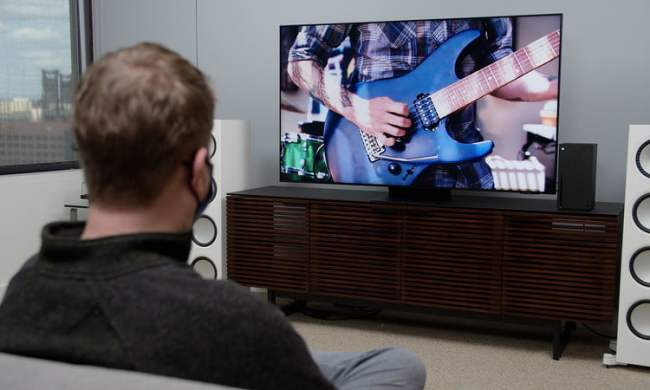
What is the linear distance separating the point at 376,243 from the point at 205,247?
104cm

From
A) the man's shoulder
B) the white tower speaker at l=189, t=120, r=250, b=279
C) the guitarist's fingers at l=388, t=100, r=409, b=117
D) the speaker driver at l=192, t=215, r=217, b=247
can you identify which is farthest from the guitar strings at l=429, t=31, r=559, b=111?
the man's shoulder

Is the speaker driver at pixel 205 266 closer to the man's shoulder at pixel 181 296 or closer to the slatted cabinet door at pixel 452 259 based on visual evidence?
the slatted cabinet door at pixel 452 259

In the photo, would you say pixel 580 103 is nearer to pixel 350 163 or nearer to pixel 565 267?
pixel 565 267

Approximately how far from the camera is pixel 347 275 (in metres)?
3.92

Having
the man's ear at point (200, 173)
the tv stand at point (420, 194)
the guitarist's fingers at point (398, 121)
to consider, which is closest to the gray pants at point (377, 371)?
the man's ear at point (200, 173)

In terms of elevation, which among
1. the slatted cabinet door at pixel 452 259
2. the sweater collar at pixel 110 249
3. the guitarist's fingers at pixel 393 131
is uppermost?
the guitarist's fingers at pixel 393 131

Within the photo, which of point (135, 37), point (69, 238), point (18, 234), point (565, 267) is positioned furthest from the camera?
point (135, 37)

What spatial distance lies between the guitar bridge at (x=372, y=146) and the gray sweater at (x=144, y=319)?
298 cm

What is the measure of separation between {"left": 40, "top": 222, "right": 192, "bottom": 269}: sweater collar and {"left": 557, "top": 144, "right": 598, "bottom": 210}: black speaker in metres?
2.74

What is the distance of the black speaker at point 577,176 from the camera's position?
3455 mm

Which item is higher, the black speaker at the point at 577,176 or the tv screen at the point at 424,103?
the tv screen at the point at 424,103

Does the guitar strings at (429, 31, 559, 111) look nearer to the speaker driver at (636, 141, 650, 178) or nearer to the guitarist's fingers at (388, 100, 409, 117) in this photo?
the guitarist's fingers at (388, 100, 409, 117)

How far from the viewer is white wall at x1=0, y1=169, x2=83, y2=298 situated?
4512 mm

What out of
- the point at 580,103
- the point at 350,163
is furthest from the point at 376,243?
the point at 580,103
